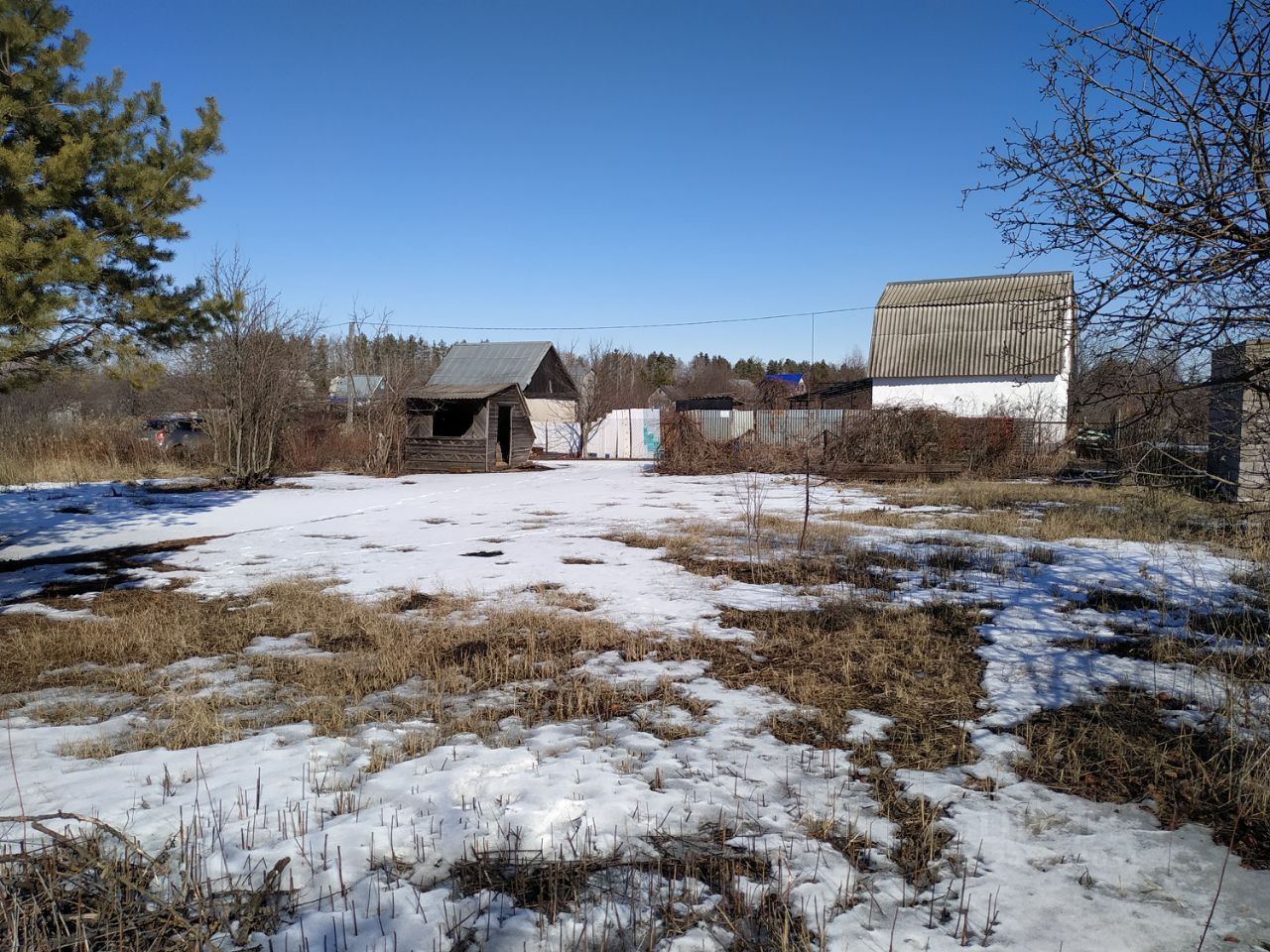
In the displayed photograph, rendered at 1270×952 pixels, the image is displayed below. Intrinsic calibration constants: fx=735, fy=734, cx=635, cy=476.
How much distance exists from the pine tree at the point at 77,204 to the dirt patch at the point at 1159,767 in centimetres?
829

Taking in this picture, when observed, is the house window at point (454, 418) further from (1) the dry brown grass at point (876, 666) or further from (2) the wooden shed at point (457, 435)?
(1) the dry brown grass at point (876, 666)

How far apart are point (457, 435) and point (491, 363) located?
687 inches

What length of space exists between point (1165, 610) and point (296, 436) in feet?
82.2

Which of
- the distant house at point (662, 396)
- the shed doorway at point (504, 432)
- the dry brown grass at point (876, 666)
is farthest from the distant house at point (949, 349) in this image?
the distant house at point (662, 396)

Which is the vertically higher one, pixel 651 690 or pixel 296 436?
pixel 296 436

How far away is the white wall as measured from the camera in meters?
25.1

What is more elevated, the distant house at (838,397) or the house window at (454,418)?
the distant house at (838,397)

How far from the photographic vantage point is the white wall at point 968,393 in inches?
989

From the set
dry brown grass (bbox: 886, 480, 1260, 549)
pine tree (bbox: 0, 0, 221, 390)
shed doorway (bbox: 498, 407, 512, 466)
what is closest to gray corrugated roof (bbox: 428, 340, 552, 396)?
shed doorway (bbox: 498, 407, 512, 466)

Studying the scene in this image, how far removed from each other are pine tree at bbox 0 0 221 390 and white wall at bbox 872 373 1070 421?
2149cm

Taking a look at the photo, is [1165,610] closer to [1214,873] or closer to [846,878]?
[1214,873]

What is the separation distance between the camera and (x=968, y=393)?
2769cm

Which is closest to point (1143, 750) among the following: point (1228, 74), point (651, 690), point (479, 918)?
point (651, 690)

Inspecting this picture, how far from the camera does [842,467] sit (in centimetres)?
2105
